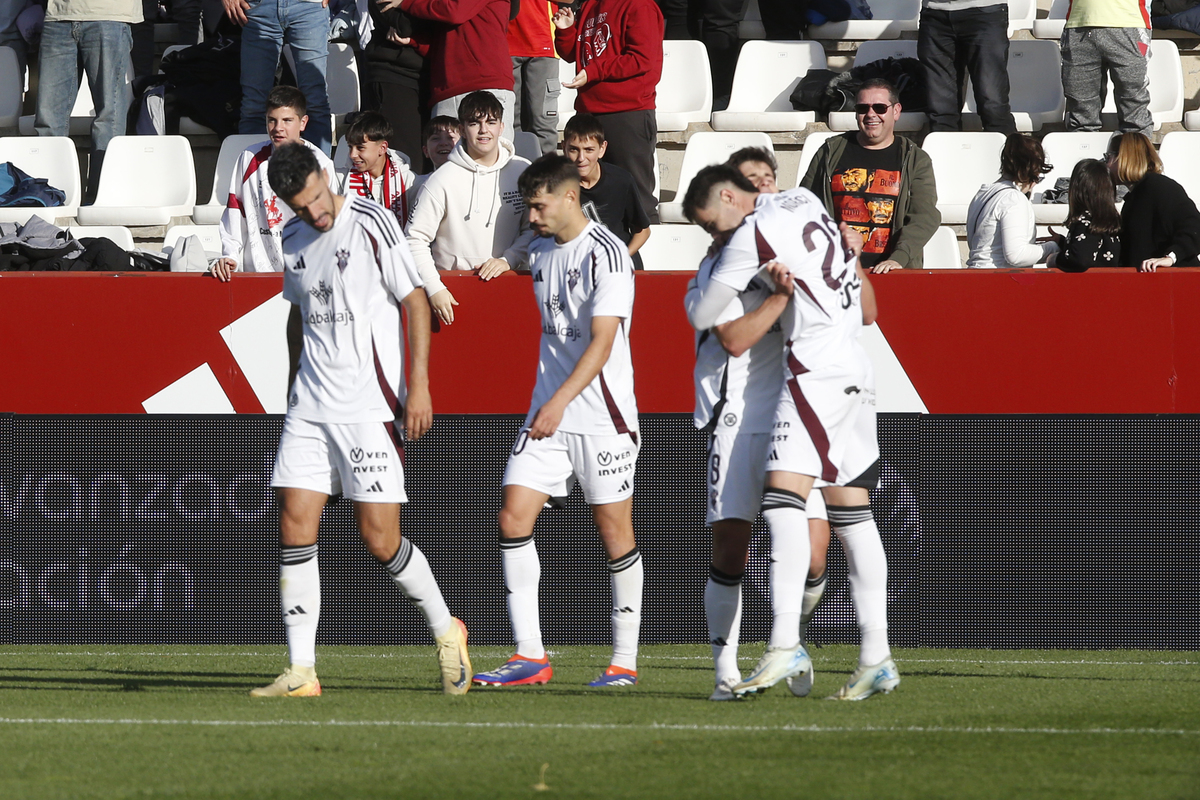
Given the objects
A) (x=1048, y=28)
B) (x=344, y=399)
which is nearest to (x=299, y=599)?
(x=344, y=399)

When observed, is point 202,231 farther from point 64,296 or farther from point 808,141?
point 808,141

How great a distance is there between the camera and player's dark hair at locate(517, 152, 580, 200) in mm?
6469

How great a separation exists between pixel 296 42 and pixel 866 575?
24.0 feet

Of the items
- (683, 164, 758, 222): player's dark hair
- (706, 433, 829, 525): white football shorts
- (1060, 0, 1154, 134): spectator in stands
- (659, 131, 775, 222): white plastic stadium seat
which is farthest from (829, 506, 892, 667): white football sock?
(1060, 0, 1154, 134): spectator in stands

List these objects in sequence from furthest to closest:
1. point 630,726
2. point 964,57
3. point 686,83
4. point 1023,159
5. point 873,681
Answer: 1. point 686,83
2. point 964,57
3. point 1023,159
4. point 873,681
5. point 630,726

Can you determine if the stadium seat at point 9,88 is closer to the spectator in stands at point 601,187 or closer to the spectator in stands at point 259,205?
the spectator in stands at point 259,205

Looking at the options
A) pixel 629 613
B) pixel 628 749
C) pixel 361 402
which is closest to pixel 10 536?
pixel 361 402

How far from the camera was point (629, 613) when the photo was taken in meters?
6.70

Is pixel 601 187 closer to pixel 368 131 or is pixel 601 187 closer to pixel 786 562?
pixel 368 131

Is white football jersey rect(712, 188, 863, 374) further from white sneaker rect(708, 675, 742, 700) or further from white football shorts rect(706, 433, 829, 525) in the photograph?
white sneaker rect(708, 675, 742, 700)

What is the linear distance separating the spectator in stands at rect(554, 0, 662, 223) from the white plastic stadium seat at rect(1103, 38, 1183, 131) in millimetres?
4288

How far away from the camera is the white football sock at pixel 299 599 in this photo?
6266mm

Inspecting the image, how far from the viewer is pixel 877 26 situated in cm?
1347

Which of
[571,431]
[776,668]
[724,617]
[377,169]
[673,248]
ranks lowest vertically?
[776,668]
